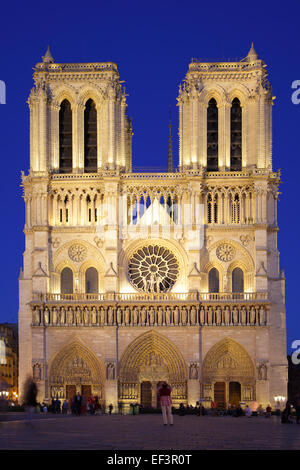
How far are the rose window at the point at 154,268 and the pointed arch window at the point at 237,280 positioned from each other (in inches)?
143

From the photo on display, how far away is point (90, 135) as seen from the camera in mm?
57500

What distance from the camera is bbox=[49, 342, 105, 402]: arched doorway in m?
53.5

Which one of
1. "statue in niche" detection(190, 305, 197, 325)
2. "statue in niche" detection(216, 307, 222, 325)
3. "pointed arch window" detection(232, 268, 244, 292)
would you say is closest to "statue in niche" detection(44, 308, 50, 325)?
"statue in niche" detection(190, 305, 197, 325)

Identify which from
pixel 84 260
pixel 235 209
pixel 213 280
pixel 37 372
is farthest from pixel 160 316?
pixel 235 209

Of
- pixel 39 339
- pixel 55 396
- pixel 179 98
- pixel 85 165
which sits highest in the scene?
pixel 179 98

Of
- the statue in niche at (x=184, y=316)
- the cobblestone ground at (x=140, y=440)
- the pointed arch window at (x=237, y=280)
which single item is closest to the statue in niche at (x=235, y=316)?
the pointed arch window at (x=237, y=280)

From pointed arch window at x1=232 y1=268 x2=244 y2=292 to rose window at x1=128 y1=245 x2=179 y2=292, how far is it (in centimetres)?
364

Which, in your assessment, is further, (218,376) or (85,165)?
(85,165)

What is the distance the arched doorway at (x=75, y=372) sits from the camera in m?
53.5

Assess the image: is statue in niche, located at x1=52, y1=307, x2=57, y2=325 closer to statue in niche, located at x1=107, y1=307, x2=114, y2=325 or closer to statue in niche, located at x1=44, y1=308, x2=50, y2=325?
statue in niche, located at x1=44, y1=308, x2=50, y2=325
